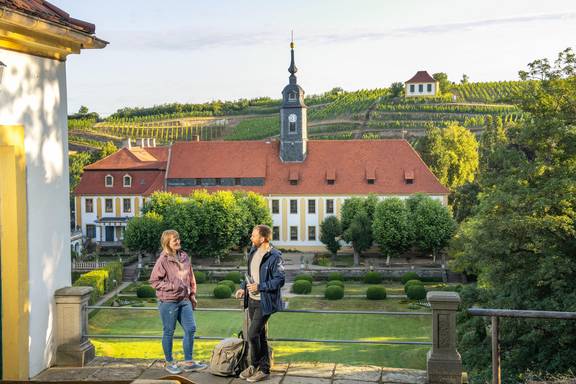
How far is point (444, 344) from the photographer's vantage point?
24.7ft

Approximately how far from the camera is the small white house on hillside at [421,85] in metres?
94.7

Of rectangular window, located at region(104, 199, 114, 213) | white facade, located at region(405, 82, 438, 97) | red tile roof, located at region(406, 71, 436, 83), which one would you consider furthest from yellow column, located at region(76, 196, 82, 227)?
red tile roof, located at region(406, 71, 436, 83)

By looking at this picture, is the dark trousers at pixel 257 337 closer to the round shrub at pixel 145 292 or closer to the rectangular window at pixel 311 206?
the round shrub at pixel 145 292

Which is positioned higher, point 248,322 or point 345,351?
point 248,322

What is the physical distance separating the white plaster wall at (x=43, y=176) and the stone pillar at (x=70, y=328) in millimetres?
82

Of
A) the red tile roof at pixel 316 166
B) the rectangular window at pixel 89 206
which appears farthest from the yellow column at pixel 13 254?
the rectangular window at pixel 89 206

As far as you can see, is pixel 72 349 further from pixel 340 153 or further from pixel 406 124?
pixel 406 124

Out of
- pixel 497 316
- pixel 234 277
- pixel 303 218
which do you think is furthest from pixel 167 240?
pixel 303 218

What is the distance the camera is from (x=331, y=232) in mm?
46375

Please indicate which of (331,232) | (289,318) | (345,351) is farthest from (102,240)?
(345,351)

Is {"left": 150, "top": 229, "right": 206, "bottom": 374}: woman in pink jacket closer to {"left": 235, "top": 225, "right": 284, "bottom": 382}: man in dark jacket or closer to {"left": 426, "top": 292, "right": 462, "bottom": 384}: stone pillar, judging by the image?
{"left": 235, "top": 225, "right": 284, "bottom": 382}: man in dark jacket

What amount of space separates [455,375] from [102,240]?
158ft

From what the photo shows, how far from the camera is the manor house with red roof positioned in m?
50.8

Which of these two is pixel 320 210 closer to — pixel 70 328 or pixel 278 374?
pixel 70 328
